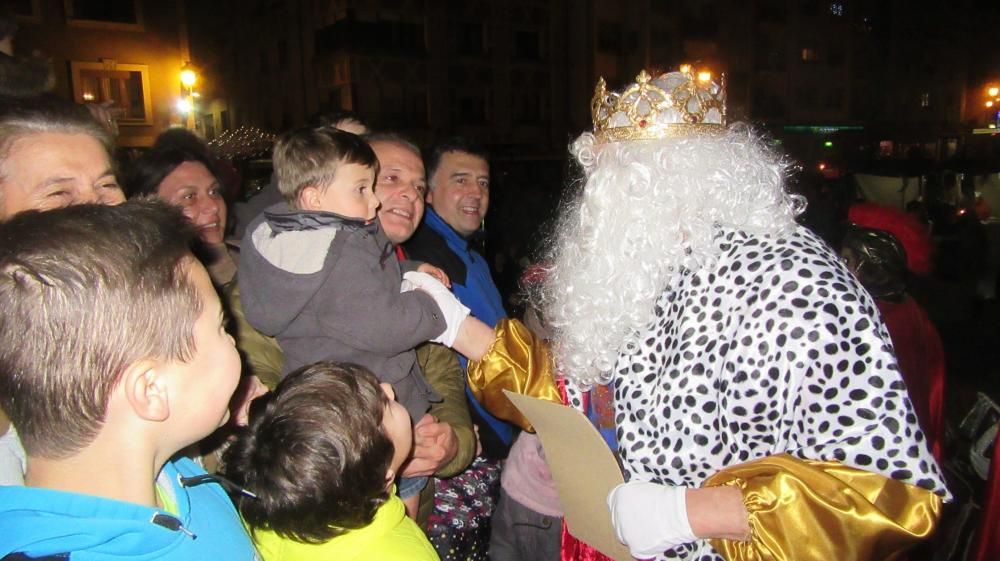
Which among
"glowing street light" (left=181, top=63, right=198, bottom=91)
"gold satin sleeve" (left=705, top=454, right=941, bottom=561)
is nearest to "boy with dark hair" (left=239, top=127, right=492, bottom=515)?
"gold satin sleeve" (left=705, top=454, right=941, bottom=561)

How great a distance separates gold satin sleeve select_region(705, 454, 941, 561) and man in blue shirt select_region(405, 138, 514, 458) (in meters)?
1.69

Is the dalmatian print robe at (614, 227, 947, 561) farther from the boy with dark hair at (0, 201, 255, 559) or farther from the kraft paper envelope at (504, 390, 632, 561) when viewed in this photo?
the boy with dark hair at (0, 201, 255, 559)

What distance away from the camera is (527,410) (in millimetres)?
1895

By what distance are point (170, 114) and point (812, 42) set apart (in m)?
30.9

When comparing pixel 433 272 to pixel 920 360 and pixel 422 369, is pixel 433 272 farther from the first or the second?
pixel 920 360

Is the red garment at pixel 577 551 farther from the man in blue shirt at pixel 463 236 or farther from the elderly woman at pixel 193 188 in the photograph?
the elderly woman at pixel 193 188

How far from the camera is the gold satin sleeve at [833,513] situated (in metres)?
1.31

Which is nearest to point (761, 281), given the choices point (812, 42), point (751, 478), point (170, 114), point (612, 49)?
point (751, 478)

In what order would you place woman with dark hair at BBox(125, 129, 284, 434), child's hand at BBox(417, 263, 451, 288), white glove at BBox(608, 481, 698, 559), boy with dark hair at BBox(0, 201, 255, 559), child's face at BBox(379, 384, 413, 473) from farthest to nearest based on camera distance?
woman with dark hair at BBox(125, 129, 284, 434)
child's hand at BBox(417, 263, 451, 288)
child's face at BBox(379, 384, 413, 473)
white glove at BBox(608, 481, 698, 559)
boy with dark hair at BBox(0, 201, 255, 559)

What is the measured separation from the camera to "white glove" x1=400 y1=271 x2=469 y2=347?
2033mm

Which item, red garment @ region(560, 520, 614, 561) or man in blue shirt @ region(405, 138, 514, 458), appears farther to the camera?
man in blue shirt @ region(405, 138, 514, 458)

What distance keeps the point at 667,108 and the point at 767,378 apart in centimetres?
85

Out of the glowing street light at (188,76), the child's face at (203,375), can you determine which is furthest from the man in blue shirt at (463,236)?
the glowing street light at (188,76)

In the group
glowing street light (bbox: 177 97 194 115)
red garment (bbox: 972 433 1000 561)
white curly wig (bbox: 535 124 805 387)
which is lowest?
red garment (bbox: 972 433 1000 561)
